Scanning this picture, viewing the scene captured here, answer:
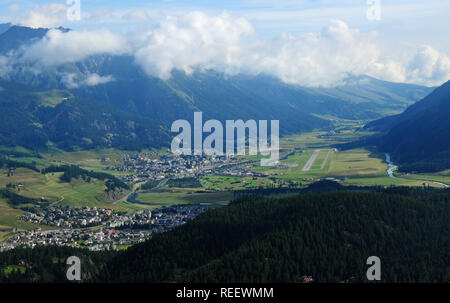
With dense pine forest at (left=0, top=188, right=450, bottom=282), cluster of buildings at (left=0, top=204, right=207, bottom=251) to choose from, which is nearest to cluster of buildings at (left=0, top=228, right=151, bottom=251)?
cluster of buildings at (left=0, top=204, right=207, bottom=251)

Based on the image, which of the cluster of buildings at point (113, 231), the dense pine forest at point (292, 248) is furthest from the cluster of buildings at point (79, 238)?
the dense pine forest at point (292, 248)

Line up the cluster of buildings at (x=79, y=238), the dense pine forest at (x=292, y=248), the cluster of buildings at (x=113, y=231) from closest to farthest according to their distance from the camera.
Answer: the dense pine forest at (x=292, y=248) → the cluster of buildings at (x=79, y=238) → the cluster of buildings at (x=113, y=231)

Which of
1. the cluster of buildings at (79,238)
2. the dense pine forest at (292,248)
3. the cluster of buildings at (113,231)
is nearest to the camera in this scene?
the dense pine forest at (292,248)

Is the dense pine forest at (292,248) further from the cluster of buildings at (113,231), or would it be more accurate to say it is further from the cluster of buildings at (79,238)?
the cluster of buildings at (113,231)

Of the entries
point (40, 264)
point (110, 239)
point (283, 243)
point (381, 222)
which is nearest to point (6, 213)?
point (110, 239)

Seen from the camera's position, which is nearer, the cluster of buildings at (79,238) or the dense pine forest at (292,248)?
the dense pine forest at (292,248)

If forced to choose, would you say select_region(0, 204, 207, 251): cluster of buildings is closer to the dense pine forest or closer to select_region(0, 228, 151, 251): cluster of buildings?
select_region(0, 228, 151, 251): cluster of buildings

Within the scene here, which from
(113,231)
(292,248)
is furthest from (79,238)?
(292,248)
